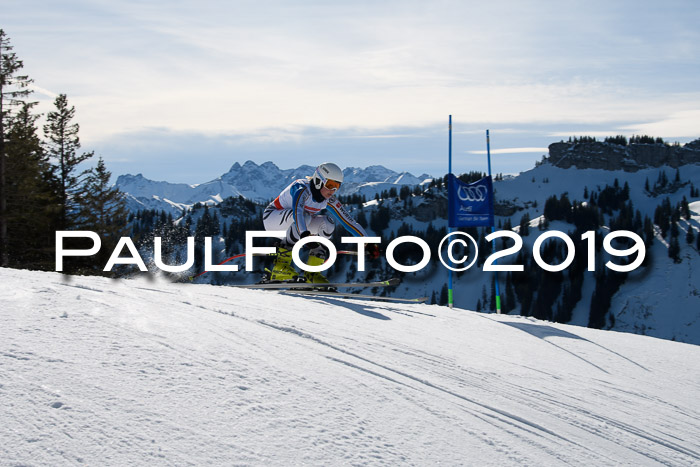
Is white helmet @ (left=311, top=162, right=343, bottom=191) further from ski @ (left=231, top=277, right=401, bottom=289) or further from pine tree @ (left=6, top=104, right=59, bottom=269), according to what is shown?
pine tree @ (left=6, top=104, right=59, bottom=269)

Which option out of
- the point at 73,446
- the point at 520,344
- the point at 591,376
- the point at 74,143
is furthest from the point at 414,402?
the point at 74,143

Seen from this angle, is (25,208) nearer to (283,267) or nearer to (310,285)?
(283,267)

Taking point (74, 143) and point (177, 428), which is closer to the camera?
point (177, 428)

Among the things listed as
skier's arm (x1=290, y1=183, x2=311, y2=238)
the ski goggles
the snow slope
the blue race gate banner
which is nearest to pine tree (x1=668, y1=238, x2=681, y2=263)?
the blue race gate banner

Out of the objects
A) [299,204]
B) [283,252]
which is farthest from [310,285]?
[299,204]

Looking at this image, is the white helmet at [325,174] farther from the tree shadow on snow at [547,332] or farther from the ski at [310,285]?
the tree shadow on snow at [547,332]

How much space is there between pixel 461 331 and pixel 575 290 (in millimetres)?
142550

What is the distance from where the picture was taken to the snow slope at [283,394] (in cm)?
270

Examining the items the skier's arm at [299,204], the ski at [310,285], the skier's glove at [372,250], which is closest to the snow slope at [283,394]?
Result: the skier's glove at [372,250]

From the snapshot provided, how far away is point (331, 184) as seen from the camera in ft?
33.7

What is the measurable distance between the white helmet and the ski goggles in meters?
0.03

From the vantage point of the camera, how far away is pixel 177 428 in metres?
2.77

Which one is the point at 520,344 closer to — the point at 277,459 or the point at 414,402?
the point at 414,402

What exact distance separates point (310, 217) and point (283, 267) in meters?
1.13
